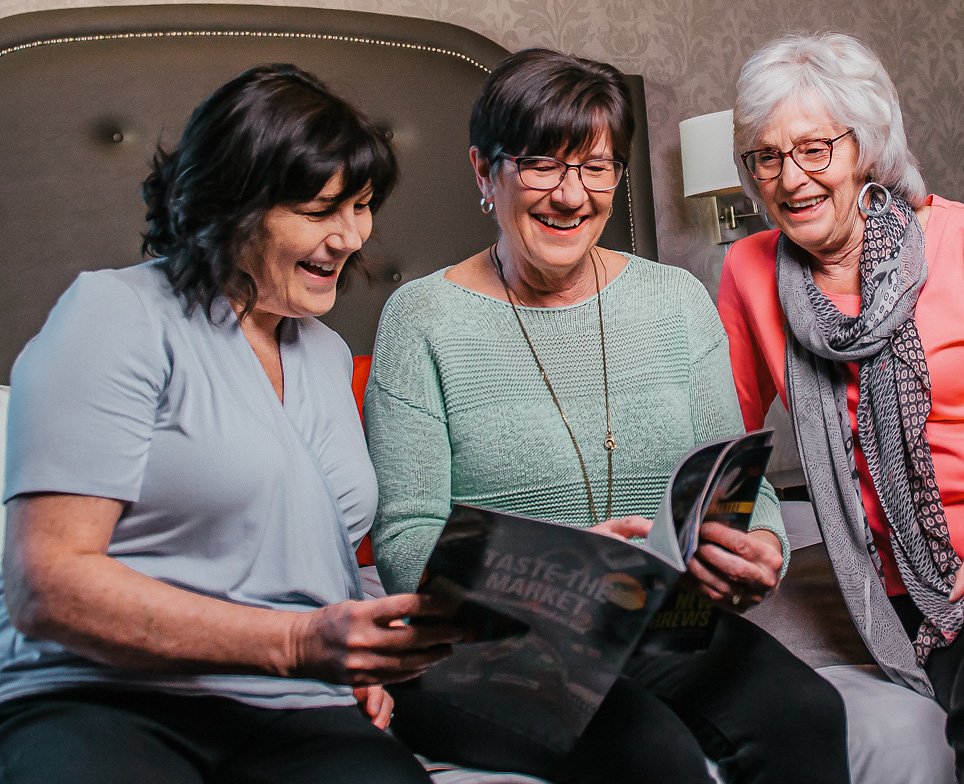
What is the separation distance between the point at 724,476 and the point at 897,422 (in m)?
0.62

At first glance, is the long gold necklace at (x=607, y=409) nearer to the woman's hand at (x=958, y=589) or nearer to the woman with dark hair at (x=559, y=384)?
the woman with dark hair at (x=559, y=384)

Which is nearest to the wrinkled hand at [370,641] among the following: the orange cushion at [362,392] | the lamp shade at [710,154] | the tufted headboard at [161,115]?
the orange cushion at [362,392]

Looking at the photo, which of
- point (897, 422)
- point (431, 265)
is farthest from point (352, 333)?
point (897, 422)

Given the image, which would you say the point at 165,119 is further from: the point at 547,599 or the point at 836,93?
the point at 547,599

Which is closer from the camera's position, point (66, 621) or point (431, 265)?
point (66, 621)

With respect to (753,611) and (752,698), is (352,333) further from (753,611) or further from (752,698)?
(752,698)

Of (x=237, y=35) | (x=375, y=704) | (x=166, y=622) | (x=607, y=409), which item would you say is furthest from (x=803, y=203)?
(x=237, y=35)

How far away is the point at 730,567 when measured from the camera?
903 mm

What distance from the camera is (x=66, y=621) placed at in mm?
777

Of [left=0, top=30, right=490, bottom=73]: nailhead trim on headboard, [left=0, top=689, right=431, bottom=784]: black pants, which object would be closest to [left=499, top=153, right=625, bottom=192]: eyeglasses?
[left=0, top=689, right=431, bottom=784]: black pants

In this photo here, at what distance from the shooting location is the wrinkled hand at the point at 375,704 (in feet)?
3.32

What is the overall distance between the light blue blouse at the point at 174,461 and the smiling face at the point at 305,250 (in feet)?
0.20

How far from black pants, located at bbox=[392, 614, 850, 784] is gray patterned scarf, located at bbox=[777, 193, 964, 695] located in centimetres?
29

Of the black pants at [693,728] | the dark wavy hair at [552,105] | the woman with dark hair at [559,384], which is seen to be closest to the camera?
the black pants at [693,728]
